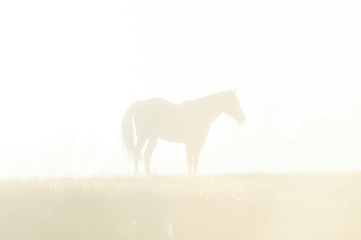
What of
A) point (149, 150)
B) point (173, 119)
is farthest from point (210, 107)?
point (149, 150)

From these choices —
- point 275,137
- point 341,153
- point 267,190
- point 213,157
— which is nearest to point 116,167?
point 213,157

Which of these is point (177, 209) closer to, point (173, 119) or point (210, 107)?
point (210, 107)

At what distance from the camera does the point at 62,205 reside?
30.5 feet

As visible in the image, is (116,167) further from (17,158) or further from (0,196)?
(0,196)

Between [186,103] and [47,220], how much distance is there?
33.0ft


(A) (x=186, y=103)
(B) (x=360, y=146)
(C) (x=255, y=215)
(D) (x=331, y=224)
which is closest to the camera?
(C) (x=255, y=215)

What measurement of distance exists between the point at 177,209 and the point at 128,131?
A: 28.7 feet

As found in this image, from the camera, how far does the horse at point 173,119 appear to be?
58.4ft

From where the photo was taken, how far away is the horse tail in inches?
729

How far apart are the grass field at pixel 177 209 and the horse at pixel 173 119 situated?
4424mm

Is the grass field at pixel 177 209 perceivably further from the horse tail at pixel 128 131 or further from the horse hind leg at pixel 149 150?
the horse tail at pixel 128 131

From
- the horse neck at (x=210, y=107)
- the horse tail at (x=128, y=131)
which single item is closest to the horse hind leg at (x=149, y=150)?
the horse tail at (x=128, y=131)

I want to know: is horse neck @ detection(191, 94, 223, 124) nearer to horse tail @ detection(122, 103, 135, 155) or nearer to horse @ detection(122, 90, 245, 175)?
horse @ detection(122, 90, 245, 175)

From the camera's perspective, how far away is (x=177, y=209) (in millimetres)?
10242
